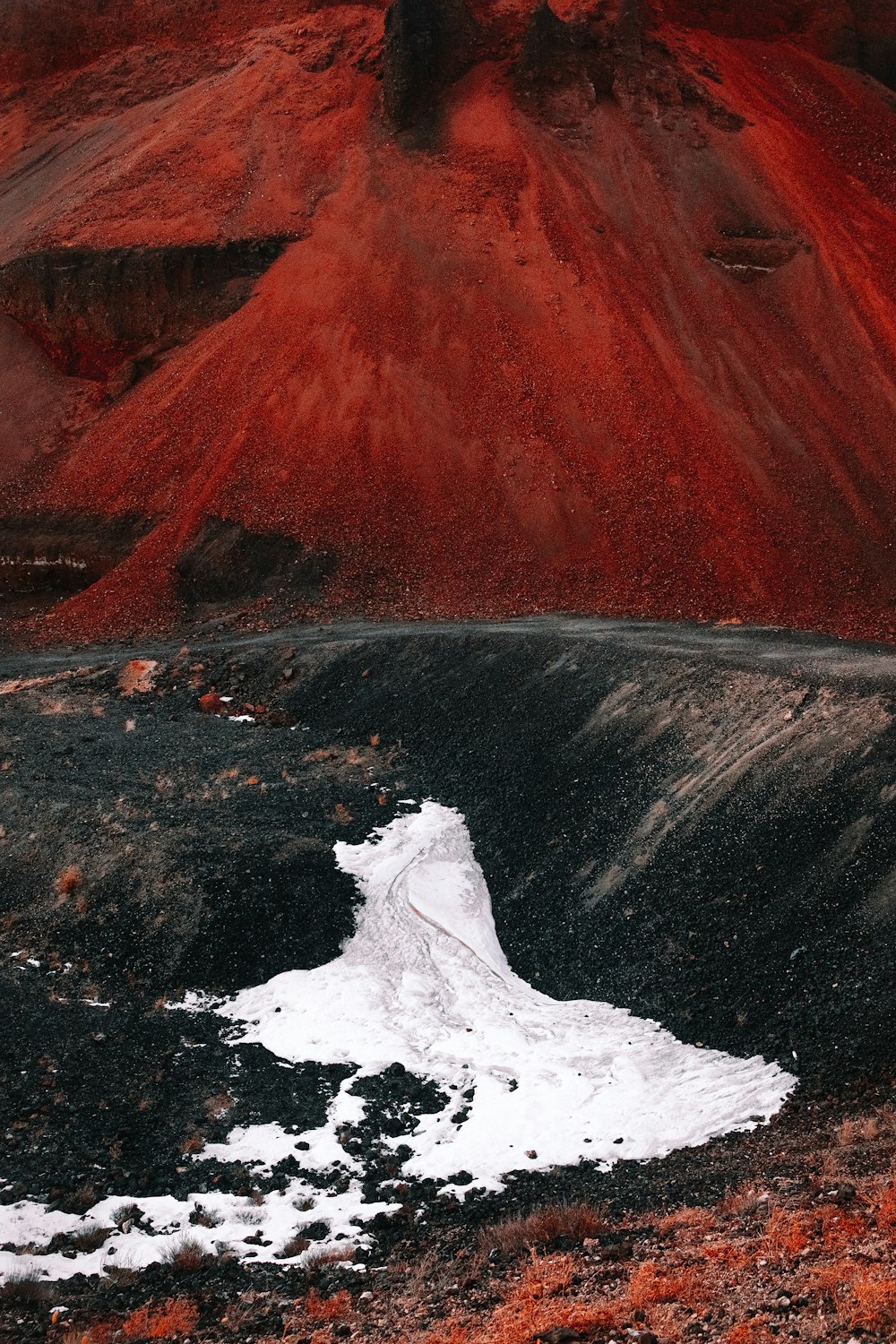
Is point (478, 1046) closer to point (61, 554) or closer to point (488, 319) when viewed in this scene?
point (61, 554)

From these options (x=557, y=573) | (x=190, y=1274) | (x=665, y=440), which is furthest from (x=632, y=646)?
(x=190, y=1274)

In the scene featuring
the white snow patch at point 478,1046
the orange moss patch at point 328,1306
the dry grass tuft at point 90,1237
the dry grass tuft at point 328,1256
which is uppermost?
the orange moss patch at point 328,1306

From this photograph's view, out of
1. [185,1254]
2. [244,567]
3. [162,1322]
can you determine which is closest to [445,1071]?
[185,1254]

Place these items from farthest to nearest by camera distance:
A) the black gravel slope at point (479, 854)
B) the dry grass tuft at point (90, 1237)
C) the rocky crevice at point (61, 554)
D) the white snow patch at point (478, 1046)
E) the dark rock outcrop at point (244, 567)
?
the rocky crevice at point (61, 554)
the dark rock outcrop at point (244, 567)
the black gravel slope at point (479, 854)
the white snow patch at point (478, 1046)
the dry grass tuft at point (90, 1237)

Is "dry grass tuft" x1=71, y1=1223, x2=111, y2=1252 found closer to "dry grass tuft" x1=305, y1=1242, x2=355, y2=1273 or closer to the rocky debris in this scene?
"dry grass tuft" x1=305, y1=1242, x2=355, y2=1273

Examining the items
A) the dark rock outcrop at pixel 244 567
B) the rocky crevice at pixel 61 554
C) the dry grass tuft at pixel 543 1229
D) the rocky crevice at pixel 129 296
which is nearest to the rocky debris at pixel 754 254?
the rocky crevice at pixel 129 296

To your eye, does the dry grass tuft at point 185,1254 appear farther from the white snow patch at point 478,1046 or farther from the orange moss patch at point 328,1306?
the white snow patch at point 478,1046

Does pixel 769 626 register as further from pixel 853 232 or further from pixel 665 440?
pixel 853 232
